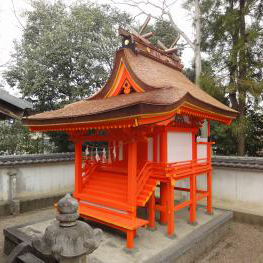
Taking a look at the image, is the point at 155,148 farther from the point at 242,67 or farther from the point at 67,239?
the point at 242,67

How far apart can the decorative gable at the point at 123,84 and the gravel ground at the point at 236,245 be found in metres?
5.17

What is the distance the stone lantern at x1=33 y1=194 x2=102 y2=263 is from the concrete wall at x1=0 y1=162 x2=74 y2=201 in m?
8.40

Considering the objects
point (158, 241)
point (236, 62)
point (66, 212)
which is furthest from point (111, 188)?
point (236, 62)

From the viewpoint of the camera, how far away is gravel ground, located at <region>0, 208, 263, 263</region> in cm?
711

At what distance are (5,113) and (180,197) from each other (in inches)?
393

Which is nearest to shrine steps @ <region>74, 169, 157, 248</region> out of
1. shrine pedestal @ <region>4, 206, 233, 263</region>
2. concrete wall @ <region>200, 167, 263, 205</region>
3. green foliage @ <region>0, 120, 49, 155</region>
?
shrine pedestal @ <region>4, 206, 233, 263</region>

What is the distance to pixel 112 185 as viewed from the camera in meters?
7.58

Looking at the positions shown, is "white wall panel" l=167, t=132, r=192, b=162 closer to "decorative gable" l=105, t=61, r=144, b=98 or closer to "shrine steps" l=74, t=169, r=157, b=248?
"shrine steps" l=74, t=169, r=157, b=248

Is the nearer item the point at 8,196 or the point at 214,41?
the point at 8,196

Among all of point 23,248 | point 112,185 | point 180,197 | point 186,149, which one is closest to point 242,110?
point 180,197

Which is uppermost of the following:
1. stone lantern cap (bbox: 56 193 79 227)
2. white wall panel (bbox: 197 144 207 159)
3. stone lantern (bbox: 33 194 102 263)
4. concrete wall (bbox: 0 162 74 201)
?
white wall panel (bbox: 197 144 207 159)

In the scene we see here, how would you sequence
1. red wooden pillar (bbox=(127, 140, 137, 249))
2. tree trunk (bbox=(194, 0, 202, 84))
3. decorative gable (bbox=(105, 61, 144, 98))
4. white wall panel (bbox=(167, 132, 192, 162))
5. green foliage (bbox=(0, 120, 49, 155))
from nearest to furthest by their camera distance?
red wooden pillar (bbox=(127, 140, 137, 249)) < white wall panel (bbox=(167, 132, 192, 162)) < decorative gable (bbox=(105, 61, 144, 98)) < tree trunk (bbox=(194, 0, 202, 84)) < green foliage (bbox=(0, 120, 49, 155))

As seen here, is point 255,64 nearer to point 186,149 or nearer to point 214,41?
point 214,41

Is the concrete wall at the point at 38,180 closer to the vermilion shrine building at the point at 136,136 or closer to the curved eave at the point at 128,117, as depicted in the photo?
the vermilion shrine building at the point at 136,136
